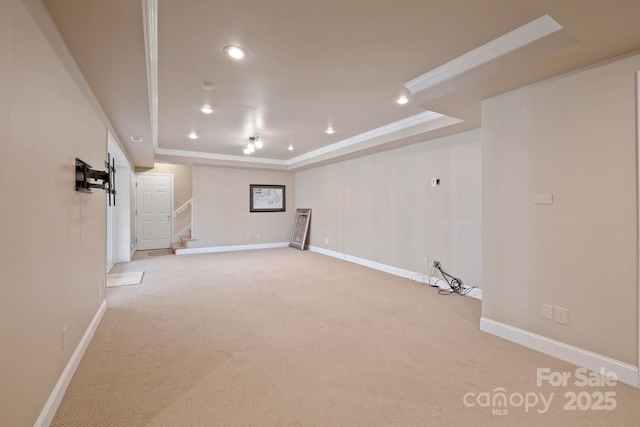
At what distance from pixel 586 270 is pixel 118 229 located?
7364 mm

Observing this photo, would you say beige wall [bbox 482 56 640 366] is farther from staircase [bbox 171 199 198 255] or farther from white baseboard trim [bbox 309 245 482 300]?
staircase [bbox 171 199 198 255]

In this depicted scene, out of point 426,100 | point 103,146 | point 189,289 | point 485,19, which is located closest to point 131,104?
point 103,146

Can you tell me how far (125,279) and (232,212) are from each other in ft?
10.9

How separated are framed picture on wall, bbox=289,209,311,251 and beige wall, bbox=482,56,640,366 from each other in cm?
532

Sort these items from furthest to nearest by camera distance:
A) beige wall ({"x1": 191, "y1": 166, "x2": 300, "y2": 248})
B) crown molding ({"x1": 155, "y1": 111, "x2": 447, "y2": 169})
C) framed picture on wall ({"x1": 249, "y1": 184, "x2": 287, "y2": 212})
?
framed picture on wall ({"x1": 249, "y1": 184, "x2": 287, "y2": 212}) → beige wall ({"x1": 191, "y1": 166, "x2": 300, "y2": 248}) → crown molding ({"x1": 155, "y1": 111, "x2": 447, "y2": 169})

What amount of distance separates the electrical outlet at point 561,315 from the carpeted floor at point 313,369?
13.0 inches

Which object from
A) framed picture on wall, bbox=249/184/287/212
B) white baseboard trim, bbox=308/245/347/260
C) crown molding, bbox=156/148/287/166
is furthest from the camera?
framed picture on wall, bbox=249/184/287/212

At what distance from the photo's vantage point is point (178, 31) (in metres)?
2.17

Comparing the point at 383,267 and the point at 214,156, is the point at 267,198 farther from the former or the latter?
the point at 383,267

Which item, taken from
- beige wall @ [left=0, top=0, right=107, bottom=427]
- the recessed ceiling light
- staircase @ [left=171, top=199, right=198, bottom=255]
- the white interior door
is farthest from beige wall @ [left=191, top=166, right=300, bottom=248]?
the recessed ceiling light

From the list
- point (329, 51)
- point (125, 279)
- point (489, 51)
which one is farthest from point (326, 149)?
point (125, 279)

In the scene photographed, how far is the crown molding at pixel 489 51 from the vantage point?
6.57 ft

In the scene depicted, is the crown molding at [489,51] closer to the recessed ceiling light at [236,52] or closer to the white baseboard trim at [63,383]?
the recessed ceiling light at [236,52]

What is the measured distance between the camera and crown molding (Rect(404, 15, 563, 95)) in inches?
78.8
